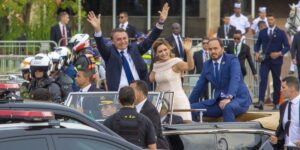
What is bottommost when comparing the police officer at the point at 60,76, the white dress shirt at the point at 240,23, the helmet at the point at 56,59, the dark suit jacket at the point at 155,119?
the dark suit jacket at the point at 155,119

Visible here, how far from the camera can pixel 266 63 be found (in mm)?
21750

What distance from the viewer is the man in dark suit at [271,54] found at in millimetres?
21453

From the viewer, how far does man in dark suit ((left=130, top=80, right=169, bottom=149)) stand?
10.5 metres

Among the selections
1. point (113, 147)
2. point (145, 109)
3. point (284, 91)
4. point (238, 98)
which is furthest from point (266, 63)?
point (113, 147)

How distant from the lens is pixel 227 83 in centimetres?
1405

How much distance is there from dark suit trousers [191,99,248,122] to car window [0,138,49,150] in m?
6.54

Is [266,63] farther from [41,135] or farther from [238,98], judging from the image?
[41,135]

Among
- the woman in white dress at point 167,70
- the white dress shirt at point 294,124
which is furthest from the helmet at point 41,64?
the white dress shirt at point 294,124

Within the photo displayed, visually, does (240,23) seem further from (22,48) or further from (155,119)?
(155,119)

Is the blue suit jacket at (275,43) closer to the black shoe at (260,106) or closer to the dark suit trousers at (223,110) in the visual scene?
the black shoe at (260,106)

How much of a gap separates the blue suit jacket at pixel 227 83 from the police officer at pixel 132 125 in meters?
3.74

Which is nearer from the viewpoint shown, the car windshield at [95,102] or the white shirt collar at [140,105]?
the white shirt collar at [140,105]

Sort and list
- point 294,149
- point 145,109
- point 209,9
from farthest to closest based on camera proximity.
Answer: point 209,9 < point 294,149 < point 145,109

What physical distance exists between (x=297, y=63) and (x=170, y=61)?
8113 millimetres
